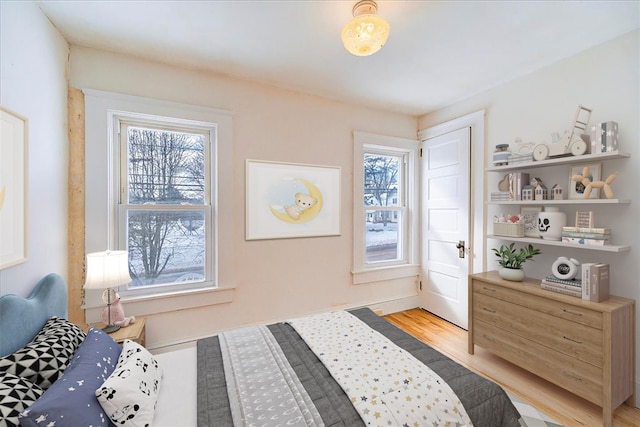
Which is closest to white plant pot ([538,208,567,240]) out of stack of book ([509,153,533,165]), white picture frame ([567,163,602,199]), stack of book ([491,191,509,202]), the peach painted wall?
white picture frame ([567,163,602,199])

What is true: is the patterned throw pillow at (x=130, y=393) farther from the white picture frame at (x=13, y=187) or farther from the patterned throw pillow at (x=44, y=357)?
the white picture frame at (x=13, y=187)

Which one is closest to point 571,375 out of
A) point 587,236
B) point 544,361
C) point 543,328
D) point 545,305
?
point 544,361

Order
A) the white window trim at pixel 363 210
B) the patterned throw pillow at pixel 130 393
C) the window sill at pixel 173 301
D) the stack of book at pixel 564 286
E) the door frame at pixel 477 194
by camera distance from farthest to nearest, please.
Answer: the white window trim at pixel 363 210, the door frame at pixel 477 194, the window sill at pixel 173 301, the stack of book at pixel 564 286, the patterned throw pillow at pixel 130 393

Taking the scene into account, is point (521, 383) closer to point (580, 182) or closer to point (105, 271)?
point (580, 182)

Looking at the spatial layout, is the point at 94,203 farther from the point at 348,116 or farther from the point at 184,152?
the point at 348,116

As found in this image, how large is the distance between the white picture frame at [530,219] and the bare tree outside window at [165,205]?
2933mm

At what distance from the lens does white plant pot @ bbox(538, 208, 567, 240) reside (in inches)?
84.9

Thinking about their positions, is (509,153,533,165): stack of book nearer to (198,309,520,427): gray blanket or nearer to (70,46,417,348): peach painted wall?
(70,46,417,348): peach painted wall

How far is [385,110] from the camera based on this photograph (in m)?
3.38

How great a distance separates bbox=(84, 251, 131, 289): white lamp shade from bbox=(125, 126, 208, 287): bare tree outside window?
0.46 meters

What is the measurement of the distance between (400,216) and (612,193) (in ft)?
6.52

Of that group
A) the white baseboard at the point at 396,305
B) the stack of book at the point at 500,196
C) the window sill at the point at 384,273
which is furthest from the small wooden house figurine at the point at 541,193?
the white baseboard at the point at 396,305

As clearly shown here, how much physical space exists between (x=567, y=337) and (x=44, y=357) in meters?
2.97

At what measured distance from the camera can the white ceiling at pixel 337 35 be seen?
5.57 ft
